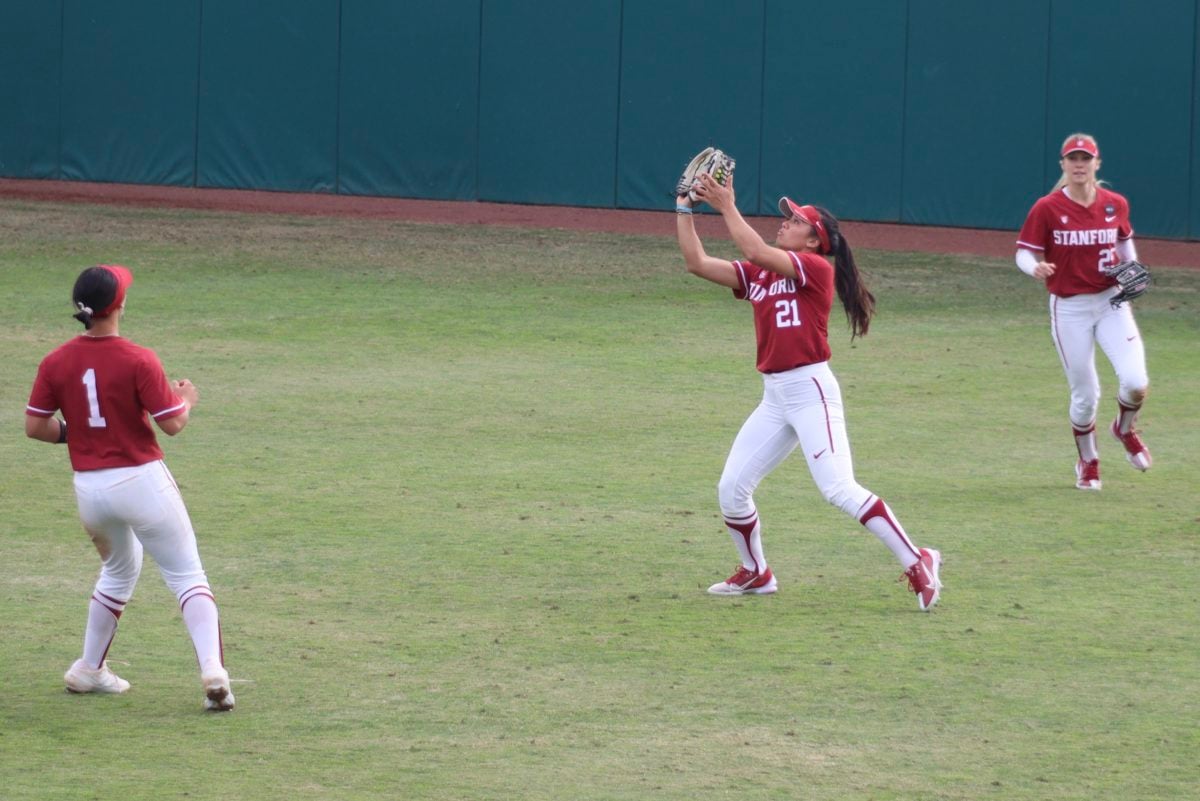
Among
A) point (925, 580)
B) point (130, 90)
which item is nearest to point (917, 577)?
point (925, 580)

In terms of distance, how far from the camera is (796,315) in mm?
7457

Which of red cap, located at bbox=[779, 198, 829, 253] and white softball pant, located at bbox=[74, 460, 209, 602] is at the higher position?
red cap, located at bbox=[779, 198, 829, 253]

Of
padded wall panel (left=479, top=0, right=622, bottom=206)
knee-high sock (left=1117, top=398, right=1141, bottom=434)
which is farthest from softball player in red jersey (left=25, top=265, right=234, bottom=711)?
padded wall panel (left=479, top=0, right=622, bottom=206)

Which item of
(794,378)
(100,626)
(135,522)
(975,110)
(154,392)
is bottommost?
(100,626)

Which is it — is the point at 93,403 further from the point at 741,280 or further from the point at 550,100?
the point at 550,100

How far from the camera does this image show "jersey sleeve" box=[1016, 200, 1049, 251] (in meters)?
10.1

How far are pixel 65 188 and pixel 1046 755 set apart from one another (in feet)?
84.0

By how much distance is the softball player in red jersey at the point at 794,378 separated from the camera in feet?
24.0

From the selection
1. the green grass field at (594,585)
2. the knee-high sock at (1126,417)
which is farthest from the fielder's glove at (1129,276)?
the green grass field at (594,585)

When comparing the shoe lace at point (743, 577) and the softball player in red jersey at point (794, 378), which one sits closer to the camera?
the softball player in red jersey at point (794, 378)

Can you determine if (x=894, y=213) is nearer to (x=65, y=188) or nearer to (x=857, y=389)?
(x=857, y=389)

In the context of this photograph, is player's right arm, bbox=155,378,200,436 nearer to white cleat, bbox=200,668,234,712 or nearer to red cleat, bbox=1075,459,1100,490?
white cleat, bbox=200,668,234,712

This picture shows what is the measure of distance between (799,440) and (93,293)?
Answer: 3.31 meters

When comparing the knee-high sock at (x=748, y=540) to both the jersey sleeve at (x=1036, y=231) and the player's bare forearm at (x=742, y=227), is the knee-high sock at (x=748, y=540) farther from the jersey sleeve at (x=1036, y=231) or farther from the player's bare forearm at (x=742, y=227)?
the jersey sleeve at (x=1036, y=231)
